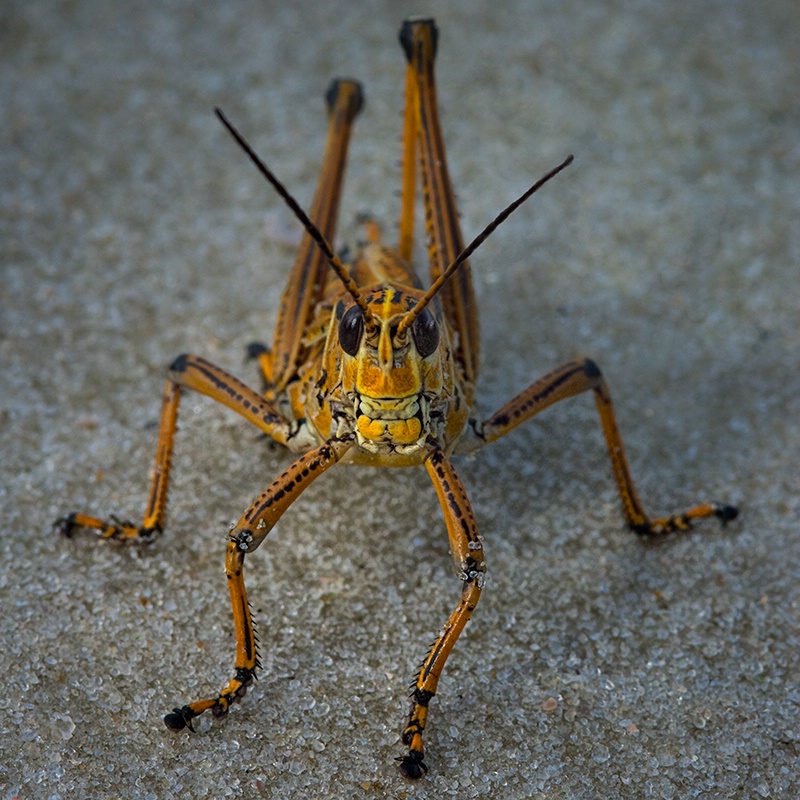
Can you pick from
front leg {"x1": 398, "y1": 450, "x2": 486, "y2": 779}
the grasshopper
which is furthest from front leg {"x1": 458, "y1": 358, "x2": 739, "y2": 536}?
front leg {"x1": 398, "y1": 450, "x2": 486, "y2": 779}

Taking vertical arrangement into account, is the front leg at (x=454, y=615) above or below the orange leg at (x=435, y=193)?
below

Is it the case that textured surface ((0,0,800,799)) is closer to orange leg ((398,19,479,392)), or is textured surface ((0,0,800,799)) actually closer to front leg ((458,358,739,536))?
front leg ((458,358,739,536))

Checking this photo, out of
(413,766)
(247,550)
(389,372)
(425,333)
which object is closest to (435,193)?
(425,333)

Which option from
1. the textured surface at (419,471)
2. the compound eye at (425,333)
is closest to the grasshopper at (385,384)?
the compound eye at (425,333)

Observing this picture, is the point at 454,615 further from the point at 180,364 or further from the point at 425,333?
the point at 180,364

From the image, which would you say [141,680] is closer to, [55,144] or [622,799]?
[622,799]

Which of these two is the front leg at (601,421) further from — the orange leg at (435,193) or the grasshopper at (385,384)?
the orange leg at (435,193)

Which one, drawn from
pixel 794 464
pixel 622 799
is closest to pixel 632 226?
pixel 794 464
